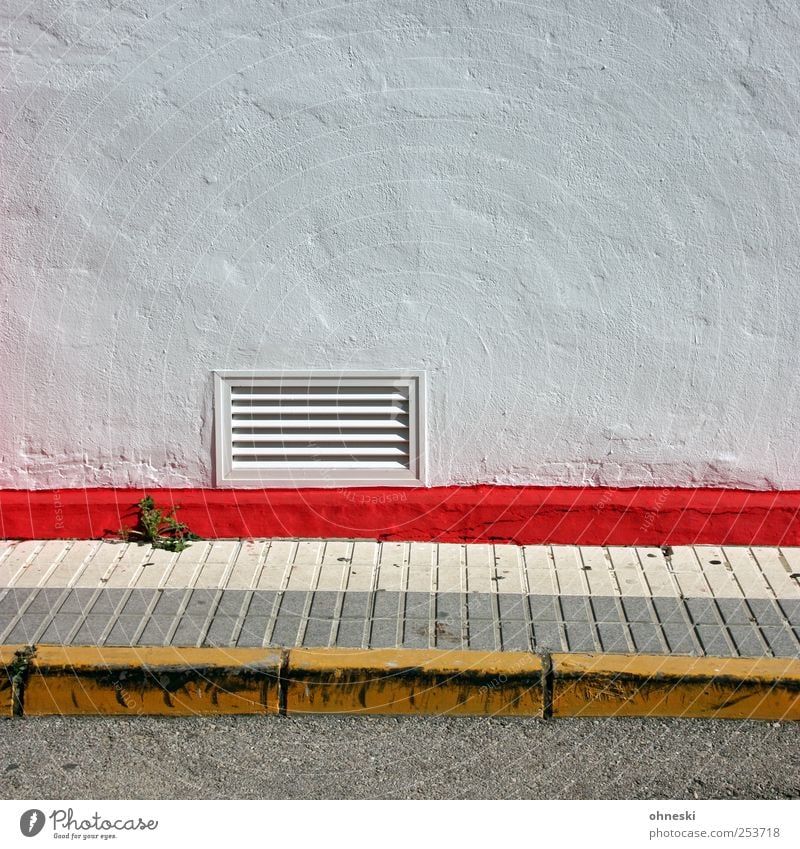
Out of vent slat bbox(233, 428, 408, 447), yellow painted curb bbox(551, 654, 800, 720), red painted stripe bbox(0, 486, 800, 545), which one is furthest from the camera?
vent slat bbox(233, 428, 408, 447)

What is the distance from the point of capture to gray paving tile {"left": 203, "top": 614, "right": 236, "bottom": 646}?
421cm

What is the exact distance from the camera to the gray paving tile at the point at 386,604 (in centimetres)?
445

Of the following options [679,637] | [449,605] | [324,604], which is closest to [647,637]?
[679,637]

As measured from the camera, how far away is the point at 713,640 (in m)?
4.23

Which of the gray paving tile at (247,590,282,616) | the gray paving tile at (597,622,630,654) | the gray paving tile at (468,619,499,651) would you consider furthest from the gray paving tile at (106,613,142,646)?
the gray paving tile at (597,622,630,654)

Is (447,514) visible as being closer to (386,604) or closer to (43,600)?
(386,604)

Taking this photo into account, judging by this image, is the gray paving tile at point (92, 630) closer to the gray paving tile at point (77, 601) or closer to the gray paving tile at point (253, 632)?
the gray paving tile at point (77, 601)

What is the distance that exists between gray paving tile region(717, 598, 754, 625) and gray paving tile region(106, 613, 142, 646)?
2.26 m

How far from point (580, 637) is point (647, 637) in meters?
0.25

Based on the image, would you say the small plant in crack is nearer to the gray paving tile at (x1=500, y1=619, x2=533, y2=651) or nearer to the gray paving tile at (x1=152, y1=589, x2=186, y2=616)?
the gray paving tile at (x1=152, y1=589, x2=186, y2=616)

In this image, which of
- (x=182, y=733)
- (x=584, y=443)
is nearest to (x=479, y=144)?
(x=584, y=443)

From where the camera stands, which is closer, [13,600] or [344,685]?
[344,685]

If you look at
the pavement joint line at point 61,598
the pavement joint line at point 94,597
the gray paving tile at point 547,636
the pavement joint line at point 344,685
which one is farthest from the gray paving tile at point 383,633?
the pavement joint line at point 61,598
